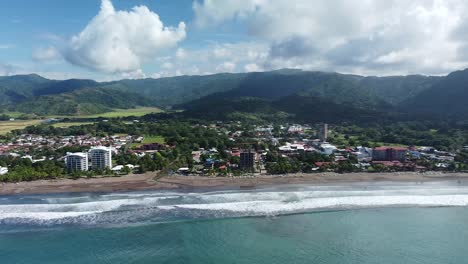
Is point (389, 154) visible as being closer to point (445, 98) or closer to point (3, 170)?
point (3, 170)

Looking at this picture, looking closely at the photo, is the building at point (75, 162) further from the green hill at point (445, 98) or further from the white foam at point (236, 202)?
the green hill at point (445, 98)

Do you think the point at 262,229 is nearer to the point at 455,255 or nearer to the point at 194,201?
the point at 194,201

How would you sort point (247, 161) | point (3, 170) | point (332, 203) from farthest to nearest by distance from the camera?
point (247, 161)
point (3, 170)
point (332, 203)

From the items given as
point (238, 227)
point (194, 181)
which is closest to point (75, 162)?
point (194, 181)

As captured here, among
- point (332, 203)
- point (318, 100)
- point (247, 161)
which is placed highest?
point (318, 100)

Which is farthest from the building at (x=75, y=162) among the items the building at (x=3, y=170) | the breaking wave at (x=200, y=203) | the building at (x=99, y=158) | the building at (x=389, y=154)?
the building at (x=389, y=154)

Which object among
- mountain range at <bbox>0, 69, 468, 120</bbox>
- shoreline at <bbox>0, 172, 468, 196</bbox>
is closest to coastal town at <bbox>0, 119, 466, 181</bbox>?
shoreline at <bbox>0, 172, 468, 196</bbox>
